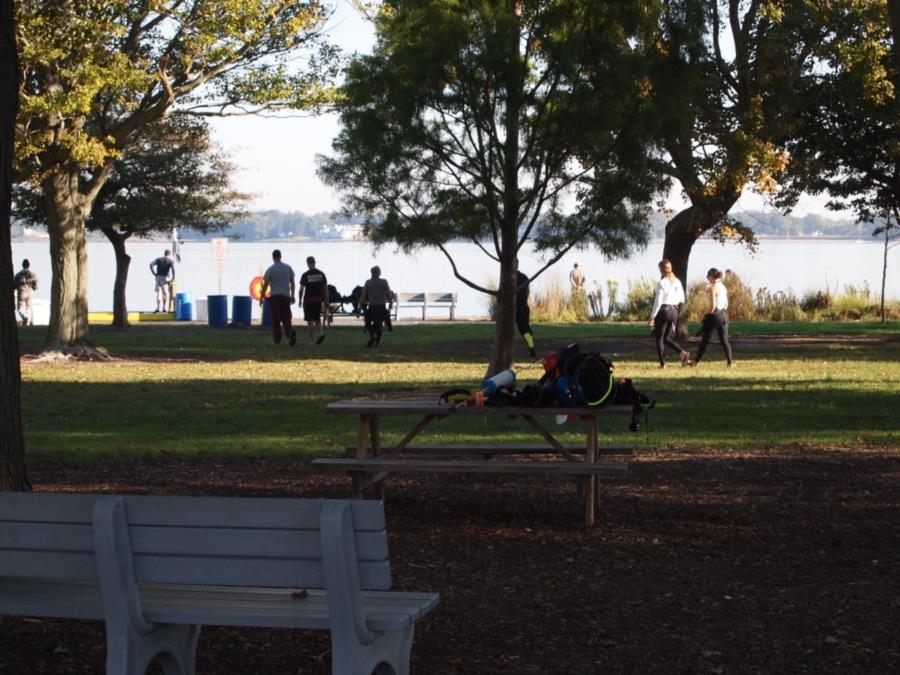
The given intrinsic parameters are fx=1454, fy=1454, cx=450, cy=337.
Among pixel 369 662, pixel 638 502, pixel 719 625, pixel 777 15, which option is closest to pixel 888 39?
pixel 777 15

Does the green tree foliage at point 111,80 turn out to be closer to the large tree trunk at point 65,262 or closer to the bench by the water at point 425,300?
the large tree trunk at point 65,262

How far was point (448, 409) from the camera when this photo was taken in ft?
29.0

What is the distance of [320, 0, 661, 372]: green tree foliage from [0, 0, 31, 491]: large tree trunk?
10762mm

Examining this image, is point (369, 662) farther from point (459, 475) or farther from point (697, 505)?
point (459, 475)

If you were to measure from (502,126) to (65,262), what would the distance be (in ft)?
32.4

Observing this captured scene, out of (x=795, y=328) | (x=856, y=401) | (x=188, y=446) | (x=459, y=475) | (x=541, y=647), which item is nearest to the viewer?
(x=541, y=647)

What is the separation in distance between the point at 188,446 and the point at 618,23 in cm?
840

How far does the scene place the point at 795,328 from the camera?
36000 mm

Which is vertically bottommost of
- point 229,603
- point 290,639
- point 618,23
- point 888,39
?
point 290,639

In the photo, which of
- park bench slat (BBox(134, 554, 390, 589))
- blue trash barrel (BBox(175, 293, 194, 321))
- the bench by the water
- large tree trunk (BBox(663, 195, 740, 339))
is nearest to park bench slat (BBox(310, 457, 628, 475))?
park bench slat (BBox(134, 554, 390, 589))

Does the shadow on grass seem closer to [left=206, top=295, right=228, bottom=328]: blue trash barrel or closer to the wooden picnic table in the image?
the wooden picnic table

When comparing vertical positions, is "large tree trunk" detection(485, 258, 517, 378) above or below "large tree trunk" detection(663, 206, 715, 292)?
below

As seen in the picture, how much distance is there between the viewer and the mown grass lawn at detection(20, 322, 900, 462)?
528 inches

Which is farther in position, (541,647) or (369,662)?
(541,647)
